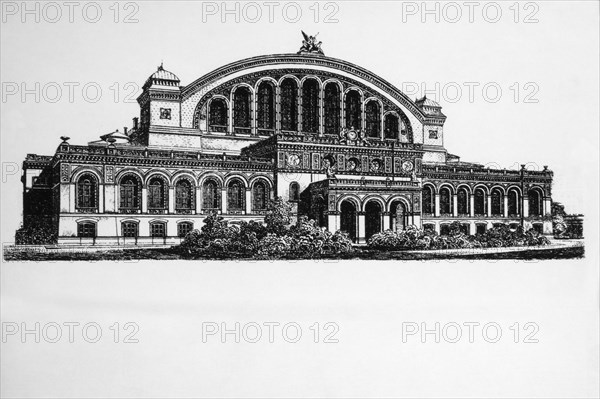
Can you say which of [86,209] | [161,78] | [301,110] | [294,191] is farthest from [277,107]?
[86,209]

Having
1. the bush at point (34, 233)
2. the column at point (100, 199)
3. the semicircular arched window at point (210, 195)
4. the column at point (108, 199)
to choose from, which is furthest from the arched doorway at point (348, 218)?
the bush at point (34, 233)

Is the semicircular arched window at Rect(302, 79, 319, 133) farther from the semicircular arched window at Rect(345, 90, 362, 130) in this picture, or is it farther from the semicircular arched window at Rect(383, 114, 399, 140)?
the semicircular arched window at Rect(383, 114, 399, 140)

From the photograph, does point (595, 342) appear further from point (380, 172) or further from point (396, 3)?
point (396, 3)

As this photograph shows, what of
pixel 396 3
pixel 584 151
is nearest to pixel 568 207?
pixel 584 151

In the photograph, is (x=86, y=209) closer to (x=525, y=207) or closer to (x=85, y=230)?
(x=85, y=230)

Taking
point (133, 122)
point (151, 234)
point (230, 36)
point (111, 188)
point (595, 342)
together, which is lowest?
point (595, 342)
